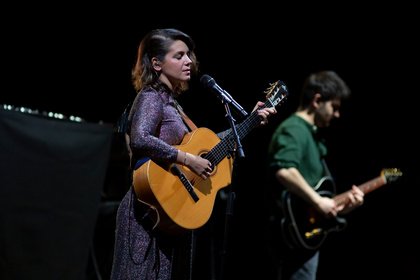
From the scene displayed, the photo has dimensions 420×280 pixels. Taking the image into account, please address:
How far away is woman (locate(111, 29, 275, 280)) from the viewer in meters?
2.44

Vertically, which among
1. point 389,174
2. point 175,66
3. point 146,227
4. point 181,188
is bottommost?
point 146,227

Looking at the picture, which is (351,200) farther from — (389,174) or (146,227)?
(146,227)

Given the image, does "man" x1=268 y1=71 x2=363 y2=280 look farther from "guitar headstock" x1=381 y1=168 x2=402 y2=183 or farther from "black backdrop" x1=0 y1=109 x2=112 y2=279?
"black backdrop" x1=0 y1=109 x2=112 y2=279

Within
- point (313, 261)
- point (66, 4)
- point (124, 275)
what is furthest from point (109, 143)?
point (124, 275)

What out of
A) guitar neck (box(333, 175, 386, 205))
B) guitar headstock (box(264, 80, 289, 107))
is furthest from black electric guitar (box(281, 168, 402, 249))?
guitar headstock (box(264, 80, 289, 107))

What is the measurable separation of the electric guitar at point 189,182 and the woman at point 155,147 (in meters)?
0.06

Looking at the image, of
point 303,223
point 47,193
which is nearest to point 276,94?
point 303,223

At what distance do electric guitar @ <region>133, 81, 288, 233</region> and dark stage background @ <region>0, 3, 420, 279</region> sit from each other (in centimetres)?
198

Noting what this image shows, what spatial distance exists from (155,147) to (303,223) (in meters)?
1.68

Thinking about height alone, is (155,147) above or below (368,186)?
below

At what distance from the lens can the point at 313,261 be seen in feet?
12.0

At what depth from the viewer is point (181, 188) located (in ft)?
8.27

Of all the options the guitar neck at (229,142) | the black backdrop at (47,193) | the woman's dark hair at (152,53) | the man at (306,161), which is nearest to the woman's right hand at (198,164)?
the guitar neck at (229,142)

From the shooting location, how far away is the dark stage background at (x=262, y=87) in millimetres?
4797
